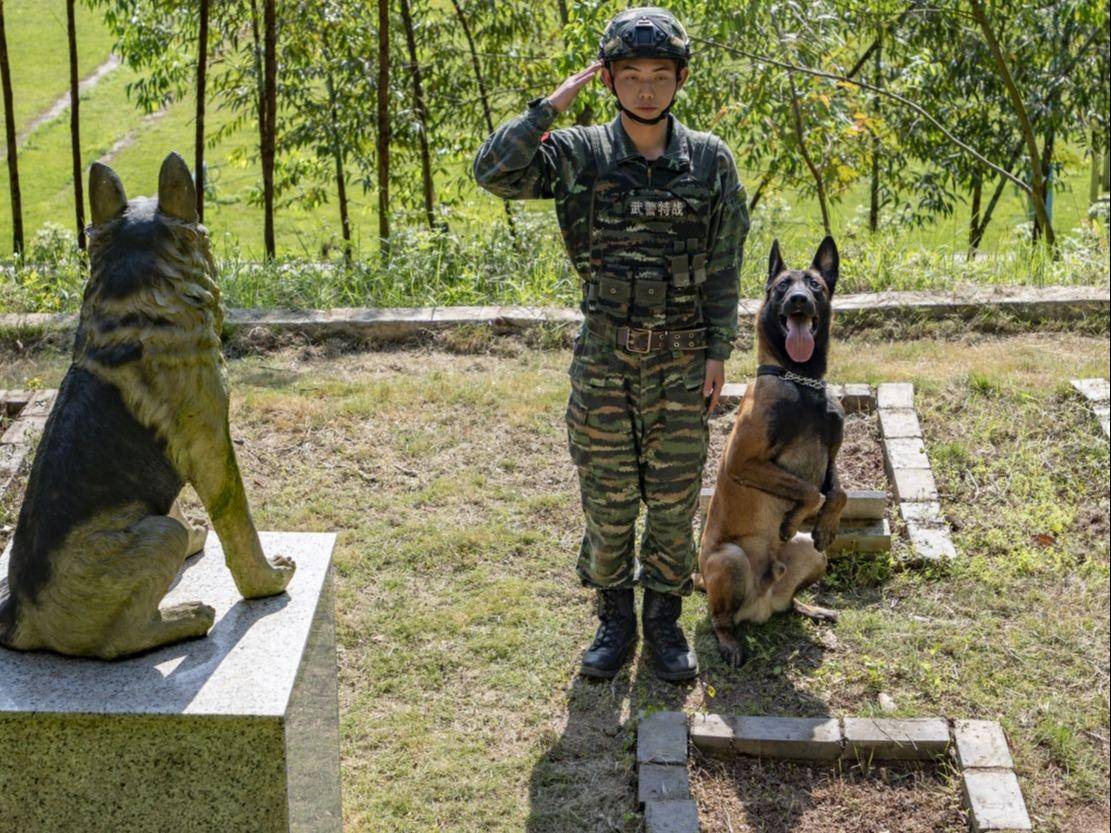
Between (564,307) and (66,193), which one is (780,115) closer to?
(564,307)

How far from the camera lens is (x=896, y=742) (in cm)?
419

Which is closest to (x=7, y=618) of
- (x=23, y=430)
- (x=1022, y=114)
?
(x=23, y=430)

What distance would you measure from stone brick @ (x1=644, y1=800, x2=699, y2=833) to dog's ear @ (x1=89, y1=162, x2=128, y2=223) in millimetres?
2322

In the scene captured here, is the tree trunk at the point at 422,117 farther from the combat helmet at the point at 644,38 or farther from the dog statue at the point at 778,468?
the combat helmet at the point at 644,38

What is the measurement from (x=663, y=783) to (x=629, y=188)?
1.92 meters

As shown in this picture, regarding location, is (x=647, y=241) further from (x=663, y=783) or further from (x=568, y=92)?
(x=663, y=783)

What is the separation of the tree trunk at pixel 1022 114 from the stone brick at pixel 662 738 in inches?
237

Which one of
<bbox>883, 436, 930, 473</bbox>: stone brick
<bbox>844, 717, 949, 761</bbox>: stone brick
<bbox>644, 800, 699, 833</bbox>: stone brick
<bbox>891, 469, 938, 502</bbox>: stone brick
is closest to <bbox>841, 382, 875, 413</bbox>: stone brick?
<bbox>883, 436, 930, 473</bbox>: stone brick

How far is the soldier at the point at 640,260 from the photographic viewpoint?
401 centimetres

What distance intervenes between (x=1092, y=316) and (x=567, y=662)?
14.4ft

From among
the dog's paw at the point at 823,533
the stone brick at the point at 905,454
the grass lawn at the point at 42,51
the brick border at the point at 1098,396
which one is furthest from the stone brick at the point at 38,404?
the grass lawn at the point at 42,51

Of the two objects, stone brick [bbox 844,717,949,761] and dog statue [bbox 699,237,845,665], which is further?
dog statue [bbox 699,237,845,665]

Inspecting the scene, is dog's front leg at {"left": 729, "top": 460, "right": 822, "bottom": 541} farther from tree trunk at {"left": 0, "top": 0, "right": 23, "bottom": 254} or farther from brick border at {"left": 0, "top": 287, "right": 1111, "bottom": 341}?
tree trunk at {"left": 0, "top": 0, "right": 23, "bottom": 254}

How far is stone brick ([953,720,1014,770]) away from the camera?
407 centimetres
